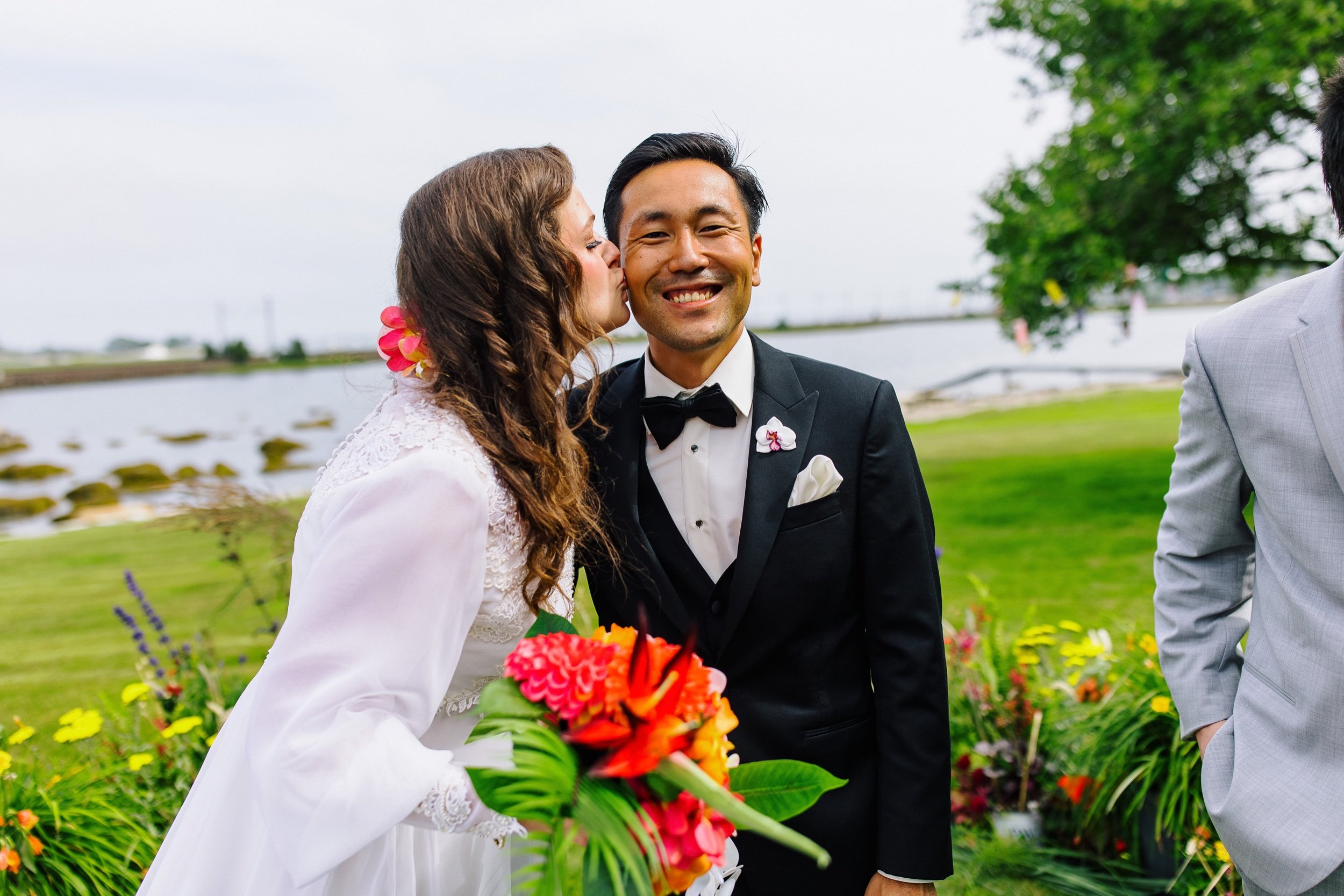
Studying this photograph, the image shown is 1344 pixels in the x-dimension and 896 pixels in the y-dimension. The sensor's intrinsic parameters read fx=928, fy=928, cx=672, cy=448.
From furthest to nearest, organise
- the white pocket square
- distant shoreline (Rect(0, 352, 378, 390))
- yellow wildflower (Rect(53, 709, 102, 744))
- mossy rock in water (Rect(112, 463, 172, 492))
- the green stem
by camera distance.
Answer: distant shoreline (Rect(0, 352, 378, 390))
mossy rock in water (Rect(112, 463, 172, 492))
yellow wildflower (Rect(53, 709, 102, 744))
the white pocket square
the green stem

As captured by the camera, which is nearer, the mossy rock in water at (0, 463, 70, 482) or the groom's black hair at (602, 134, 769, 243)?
the groom's black hair at (602, 134, 769, 243)

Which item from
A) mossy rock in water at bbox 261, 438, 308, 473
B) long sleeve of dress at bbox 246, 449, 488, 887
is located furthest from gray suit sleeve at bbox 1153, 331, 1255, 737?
mossy rock in water at bbox 261, 438, 308, 473

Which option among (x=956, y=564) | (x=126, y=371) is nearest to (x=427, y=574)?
(x=956, y=564)

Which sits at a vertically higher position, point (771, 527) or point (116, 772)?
point (771, 527)

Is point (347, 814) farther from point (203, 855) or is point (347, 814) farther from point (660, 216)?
point (660, 216)

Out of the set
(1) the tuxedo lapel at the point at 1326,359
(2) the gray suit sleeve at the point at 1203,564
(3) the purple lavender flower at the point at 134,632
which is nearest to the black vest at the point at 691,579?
(2) the gray suit sleeve at the point at 1203,564

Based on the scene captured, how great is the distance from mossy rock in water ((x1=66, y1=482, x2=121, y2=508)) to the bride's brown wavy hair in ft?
93.5

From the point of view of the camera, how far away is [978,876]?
148 inches

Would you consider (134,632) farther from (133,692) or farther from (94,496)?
(94,496)

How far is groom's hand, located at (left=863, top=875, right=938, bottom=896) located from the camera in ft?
7.51

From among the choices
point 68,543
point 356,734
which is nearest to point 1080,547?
point 356,734

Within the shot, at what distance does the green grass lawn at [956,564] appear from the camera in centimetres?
768

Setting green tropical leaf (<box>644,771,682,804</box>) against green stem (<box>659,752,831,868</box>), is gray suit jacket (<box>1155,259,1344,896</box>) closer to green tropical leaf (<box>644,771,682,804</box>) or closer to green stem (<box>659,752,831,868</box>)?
green stem (<box>659,752,831,868</box>)

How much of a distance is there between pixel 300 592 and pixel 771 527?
1.13 m
